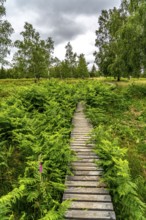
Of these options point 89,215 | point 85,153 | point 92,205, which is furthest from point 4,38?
point 89,215

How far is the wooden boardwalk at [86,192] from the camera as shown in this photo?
157 inches

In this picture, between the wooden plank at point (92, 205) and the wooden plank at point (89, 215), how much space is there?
10 centimetres

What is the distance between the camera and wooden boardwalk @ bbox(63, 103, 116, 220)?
3990 mm

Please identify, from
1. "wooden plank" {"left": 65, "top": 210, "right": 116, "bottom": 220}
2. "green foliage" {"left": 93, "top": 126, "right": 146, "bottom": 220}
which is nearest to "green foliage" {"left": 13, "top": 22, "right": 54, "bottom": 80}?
"green foliage" {"left": 93, "top": 126, "right": 146, "bottom": 220}

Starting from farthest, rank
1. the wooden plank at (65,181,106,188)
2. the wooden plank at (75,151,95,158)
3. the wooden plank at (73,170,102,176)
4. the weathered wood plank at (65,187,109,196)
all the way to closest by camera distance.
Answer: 1. the wooden plank at (75,151,95,158)
2. the wooden plank at (73,170,102,176)
3. the wooden plank at (65,181,106,188)
4. the weathered wood plank at (65,187,109,196)

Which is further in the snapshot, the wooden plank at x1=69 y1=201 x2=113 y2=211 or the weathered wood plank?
the weathered wood plank

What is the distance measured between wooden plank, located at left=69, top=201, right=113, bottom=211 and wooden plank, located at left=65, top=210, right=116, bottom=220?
10 centimetres

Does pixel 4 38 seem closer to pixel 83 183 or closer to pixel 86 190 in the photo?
pixel 83 183

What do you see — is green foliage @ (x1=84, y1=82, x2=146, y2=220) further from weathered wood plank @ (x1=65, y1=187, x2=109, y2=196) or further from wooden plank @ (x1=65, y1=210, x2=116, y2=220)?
wooden plank @ (x1=65, y1=210, x2=116, y2=220)

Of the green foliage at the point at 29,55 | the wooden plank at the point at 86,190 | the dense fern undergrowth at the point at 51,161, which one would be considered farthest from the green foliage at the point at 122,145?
the green foliage at the point at 29,55

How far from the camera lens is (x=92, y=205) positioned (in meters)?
4.22

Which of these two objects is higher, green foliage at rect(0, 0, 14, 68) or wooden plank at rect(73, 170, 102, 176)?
green foliage at rect(0, 0, 14, 68)

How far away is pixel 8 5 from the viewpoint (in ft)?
78.1

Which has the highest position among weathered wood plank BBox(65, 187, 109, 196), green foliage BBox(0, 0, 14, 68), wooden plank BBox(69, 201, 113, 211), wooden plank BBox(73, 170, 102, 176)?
green foliage BBox(0, 0, 14, 68)
